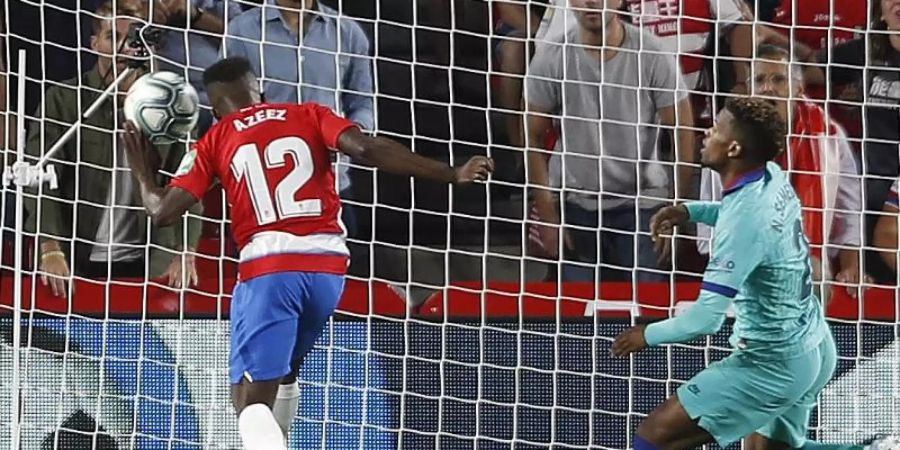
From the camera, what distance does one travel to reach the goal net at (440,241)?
296 inches

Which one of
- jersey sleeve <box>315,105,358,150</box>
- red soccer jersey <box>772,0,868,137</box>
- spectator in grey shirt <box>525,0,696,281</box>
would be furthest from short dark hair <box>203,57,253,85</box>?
red soccer jersey <box>772,0,868,137</box>

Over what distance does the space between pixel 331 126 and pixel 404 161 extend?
0.35 m

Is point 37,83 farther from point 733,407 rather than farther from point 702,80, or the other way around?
point 733,407

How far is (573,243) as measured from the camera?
7.88 metres

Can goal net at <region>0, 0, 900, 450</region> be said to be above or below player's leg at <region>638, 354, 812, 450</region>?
above

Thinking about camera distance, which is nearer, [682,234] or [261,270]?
[261,270]

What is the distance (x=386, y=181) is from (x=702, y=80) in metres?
1.48

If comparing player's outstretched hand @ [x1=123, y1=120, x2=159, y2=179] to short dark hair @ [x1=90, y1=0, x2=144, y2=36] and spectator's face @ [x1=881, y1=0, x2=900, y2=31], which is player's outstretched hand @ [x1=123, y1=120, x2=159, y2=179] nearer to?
short dark hair @ [x1=90, y1=0, x2=144, y2=36]

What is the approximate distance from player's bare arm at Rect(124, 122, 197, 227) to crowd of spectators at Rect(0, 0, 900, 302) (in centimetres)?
169

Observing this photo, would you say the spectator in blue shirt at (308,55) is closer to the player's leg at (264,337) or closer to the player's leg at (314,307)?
the player's leg at (314,307)

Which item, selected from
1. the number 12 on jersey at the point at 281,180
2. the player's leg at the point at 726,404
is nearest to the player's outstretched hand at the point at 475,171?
the number 12 on jersey at the point at 281,180

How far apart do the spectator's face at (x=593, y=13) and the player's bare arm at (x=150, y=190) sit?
250cm

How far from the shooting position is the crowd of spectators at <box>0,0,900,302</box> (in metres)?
7.74

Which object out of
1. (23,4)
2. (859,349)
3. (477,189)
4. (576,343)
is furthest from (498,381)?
(23,4)
